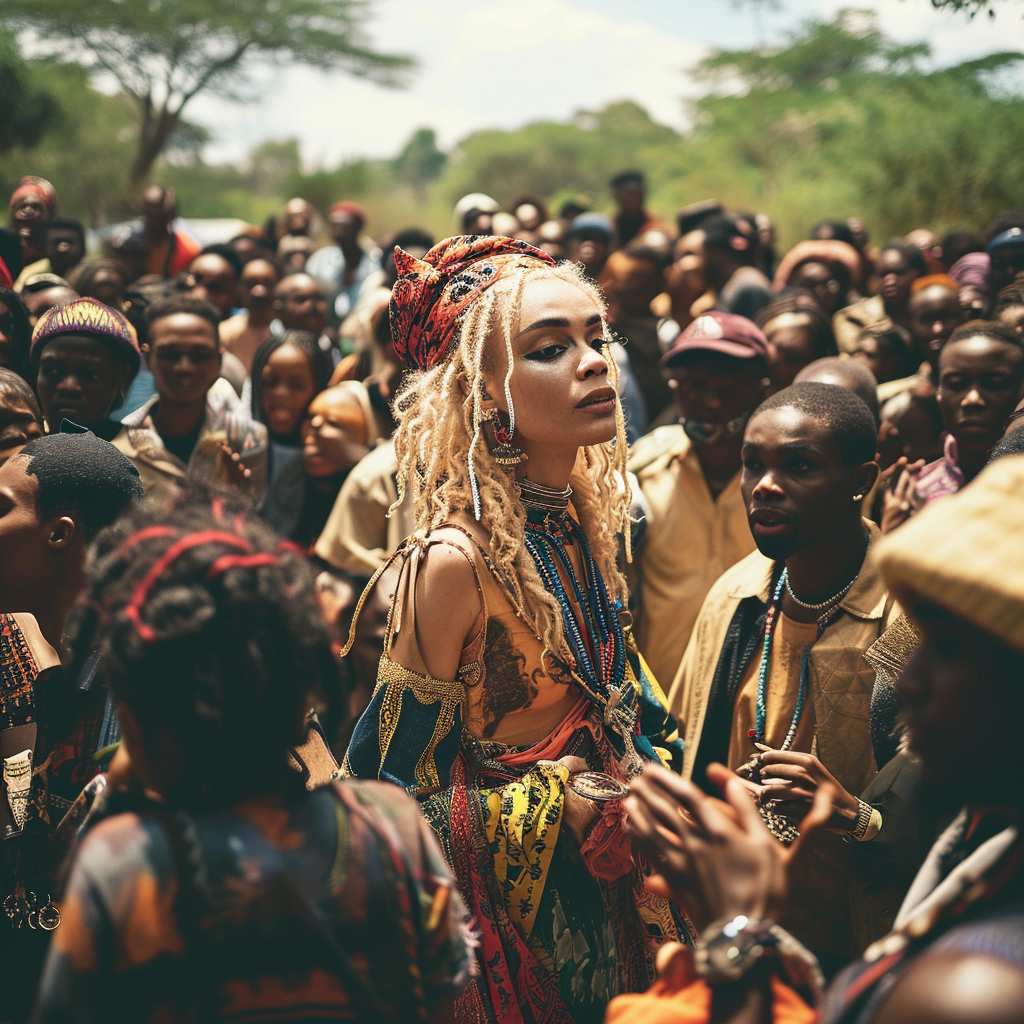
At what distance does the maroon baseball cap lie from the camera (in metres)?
4.75

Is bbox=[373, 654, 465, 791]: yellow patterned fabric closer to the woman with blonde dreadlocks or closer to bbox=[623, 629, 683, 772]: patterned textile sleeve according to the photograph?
the woman with blonde dreadlocks

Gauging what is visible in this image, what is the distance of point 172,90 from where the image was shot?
25078 millimetres

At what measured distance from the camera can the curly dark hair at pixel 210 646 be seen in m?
1.65

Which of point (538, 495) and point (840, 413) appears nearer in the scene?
point (538, 495)

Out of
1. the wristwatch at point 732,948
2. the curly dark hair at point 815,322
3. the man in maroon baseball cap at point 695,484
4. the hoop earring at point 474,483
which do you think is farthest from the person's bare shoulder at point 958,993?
the curly dark hair at point 815,322

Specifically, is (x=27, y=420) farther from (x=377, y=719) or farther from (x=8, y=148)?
(x=8, y=148)

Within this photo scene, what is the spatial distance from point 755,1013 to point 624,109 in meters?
84.9

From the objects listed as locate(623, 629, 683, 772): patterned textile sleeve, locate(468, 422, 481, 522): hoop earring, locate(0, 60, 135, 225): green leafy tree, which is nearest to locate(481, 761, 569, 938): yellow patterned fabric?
locate(623, 629, 683, 772): patterned textile sleeve

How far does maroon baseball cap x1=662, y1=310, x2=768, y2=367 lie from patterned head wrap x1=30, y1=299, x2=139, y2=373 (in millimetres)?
2413

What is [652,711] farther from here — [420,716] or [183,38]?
[183,38]

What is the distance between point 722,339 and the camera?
15.7ft

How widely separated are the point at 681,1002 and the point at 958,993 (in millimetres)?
535

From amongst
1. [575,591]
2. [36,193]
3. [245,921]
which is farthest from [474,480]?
[36,193]

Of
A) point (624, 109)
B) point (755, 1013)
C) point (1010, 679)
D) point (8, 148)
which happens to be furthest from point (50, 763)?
point (624, 109)
